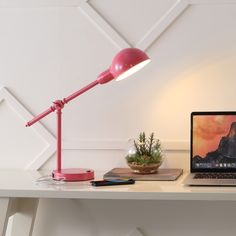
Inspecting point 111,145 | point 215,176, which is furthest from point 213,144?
point 111,145

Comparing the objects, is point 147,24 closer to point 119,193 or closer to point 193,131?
point 193,131

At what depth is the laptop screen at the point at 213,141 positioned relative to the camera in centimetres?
149

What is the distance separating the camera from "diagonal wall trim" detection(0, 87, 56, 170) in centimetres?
169

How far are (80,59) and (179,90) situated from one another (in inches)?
12.8

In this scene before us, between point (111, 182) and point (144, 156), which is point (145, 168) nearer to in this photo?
point (144, 156)

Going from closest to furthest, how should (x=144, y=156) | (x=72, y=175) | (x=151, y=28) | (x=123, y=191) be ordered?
(x=123, y=191)
(x=72, y=175)
(x=144, y=156)
(x=151, y=28)

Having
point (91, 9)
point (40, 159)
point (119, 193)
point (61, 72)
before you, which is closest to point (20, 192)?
point (119, 193)

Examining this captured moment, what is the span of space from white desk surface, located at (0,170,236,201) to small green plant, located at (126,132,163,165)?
4.8 inches

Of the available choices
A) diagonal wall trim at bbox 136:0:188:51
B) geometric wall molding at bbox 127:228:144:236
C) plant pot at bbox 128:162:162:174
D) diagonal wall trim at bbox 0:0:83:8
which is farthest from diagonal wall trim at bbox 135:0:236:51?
geometric wall molding at bbox 127:228:144:236

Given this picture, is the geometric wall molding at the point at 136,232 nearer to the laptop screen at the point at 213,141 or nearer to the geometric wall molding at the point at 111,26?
the laptop screen at the point at 213,141

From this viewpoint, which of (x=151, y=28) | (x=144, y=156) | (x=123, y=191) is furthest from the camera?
(x=151, y=28)

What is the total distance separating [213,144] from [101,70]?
42 centimetres

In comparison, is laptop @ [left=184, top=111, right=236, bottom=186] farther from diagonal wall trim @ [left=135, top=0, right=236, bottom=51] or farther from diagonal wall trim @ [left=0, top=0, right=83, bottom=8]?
diagonal wall trim @ [left=0, top=0, right=83, bottom=8]

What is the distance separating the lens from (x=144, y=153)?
154 cm
